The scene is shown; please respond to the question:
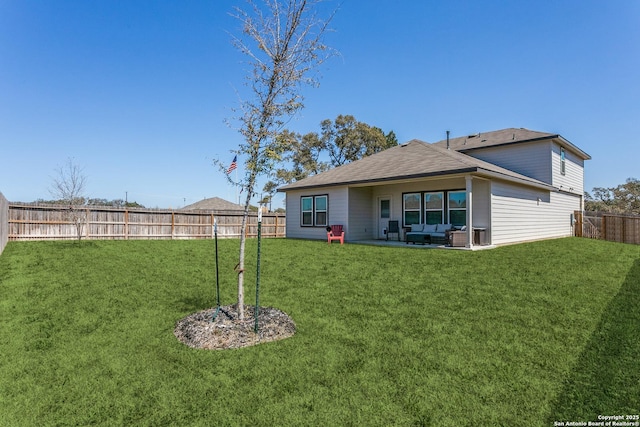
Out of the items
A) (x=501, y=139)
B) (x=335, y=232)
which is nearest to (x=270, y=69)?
(x=335, y=232)

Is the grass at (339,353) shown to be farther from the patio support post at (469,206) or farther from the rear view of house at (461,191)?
the rear view of house at (461,191)

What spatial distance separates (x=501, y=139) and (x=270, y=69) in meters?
17.5

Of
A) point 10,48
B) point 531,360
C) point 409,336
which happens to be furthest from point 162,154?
point 531,360

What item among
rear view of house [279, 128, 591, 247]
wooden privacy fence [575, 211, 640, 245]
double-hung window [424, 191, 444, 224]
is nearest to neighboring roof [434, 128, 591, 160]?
rear view of house [279, 128, 591, 247]

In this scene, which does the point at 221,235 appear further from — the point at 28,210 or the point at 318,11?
the point at 318,11

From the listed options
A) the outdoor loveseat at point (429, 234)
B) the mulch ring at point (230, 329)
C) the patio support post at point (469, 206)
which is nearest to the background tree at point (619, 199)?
the outdoor loveseat at point (429, 234)

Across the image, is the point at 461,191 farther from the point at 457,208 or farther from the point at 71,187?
the point at 71,187

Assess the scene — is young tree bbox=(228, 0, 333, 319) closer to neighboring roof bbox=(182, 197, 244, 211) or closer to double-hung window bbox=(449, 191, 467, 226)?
double-hung window bbox=(449, 191, 467, 226)

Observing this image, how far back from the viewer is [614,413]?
248cm

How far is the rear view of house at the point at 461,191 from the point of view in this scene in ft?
38.6

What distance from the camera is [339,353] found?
3.52 metres

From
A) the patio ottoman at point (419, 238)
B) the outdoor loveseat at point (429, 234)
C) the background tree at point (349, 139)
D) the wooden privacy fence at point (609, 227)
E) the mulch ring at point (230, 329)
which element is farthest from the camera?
the background tree at point (349, 139)

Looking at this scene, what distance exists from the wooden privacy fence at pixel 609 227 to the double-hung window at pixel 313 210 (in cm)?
1436

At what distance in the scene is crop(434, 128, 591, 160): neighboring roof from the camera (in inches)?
648
